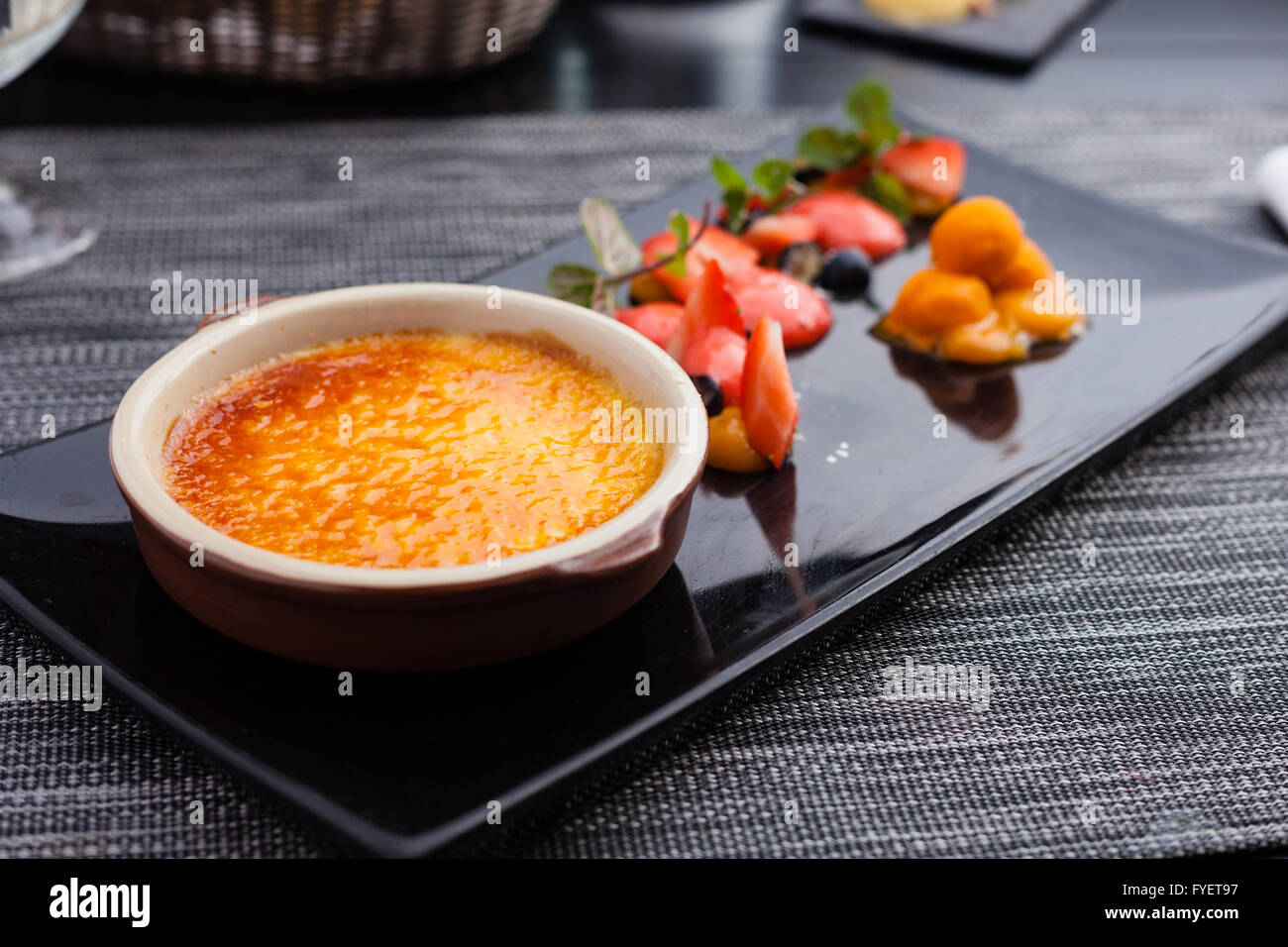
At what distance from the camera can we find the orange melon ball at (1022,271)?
174cm

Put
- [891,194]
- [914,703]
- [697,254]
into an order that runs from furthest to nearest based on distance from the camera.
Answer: [891,194] < [697,254] < [914,703]

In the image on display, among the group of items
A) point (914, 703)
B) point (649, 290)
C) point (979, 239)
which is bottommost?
point (914, 703)

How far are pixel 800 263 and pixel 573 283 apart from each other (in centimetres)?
35

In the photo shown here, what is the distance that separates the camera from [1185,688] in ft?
4.10

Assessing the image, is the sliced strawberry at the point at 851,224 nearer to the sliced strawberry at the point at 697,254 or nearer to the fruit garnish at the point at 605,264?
the sliced strawberry at the point at 697,254

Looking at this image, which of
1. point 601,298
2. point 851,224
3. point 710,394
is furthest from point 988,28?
point 710,394

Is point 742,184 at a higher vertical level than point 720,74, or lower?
higher

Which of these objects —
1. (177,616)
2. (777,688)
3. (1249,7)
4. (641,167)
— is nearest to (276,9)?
(641,167)

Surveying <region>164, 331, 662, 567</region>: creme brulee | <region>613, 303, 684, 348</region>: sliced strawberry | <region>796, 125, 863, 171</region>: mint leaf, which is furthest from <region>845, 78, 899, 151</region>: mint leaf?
<region>164, 331, 662, 567</region>: creme brulee

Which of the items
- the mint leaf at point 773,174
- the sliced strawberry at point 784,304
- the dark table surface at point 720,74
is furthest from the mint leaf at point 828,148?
the dark table surface at point 720,74

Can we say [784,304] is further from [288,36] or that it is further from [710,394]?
[288,36]

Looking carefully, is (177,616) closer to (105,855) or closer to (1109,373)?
(105,855)

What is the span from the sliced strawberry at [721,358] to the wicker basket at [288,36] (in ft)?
4.01

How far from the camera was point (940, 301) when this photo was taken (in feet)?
5.56
